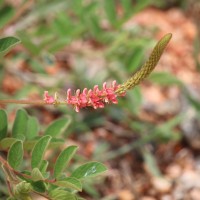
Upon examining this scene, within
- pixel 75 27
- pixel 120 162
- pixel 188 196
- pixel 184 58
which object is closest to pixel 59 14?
pixel 75 27

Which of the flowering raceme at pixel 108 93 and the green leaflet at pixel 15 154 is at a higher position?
the flowering raceme at pixel 108 93

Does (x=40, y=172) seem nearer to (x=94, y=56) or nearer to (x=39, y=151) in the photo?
(x=39, y=151)

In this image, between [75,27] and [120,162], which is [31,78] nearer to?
[75,27]

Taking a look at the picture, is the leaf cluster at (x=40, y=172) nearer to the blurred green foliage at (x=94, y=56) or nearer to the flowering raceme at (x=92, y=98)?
the flowering raceme at (x=92, y=98)

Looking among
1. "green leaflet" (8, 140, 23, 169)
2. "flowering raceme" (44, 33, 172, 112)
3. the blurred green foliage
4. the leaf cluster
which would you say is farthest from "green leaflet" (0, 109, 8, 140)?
the blurred green foliage

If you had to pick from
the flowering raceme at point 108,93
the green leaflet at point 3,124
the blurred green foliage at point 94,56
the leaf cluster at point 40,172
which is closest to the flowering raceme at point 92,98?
the flowering raceme at point 108,93

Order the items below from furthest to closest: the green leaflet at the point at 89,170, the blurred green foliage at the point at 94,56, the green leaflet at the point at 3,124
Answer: the blurred green foliage at the point at 94,56 → the green leaflet at the point at 3,124 → the green leaflet at the point at 89,170

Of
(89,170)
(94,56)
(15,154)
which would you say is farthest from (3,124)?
(94,56)

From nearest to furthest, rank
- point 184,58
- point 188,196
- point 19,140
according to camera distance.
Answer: point 19,140
point 188,196
point 184,58

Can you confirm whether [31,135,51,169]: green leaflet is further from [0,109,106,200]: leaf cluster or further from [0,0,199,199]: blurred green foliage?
[0,0,199,199]: blurred green foliage

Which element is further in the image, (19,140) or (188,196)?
(188,196)

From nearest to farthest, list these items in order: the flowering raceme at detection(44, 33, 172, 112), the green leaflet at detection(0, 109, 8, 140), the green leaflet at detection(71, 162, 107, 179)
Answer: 1. the flowering raceme at detection(44, 33, 172, 112)
2. the green leaflet at detection(71, 162, 107, 179)
3. the green leaflet at detection(0, 109, 8, 140)
